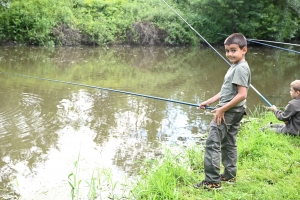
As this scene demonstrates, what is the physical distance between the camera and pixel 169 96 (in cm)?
800

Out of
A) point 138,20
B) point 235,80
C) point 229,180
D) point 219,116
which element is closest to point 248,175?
point 229,180

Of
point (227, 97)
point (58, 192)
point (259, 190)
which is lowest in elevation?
point (58, 192)

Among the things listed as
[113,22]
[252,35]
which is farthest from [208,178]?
[252,35]

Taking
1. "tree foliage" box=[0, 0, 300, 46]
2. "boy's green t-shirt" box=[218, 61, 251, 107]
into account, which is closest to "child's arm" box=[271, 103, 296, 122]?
"boy's green t-shirt" box=[218, 61, 251, 107]

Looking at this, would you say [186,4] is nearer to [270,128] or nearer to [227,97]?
[270,128]

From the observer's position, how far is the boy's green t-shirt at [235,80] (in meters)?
2.81

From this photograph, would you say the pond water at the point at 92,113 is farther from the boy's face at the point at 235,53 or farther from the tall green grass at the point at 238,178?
the boy's face at the point at 235,53

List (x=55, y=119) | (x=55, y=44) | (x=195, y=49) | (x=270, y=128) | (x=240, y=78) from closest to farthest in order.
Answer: (x=240, y=78) → (x=270, y=128) → (x=55, y=119) → (x=55, y=44) → (x=195, y=49)

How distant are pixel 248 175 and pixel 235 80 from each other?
1074 mm

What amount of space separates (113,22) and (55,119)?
11.7 metres

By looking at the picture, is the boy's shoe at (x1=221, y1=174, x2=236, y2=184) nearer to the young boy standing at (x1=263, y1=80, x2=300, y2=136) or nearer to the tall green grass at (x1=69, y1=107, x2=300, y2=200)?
the tall green grass at (x1=69, y1=107, x2=300, y2=200)

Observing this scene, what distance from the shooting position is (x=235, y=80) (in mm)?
2814

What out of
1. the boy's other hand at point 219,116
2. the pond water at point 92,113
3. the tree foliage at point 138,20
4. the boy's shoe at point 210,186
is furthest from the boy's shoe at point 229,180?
the tree foliage at point 138,20

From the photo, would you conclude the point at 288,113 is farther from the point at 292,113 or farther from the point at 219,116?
the point at 219,116
